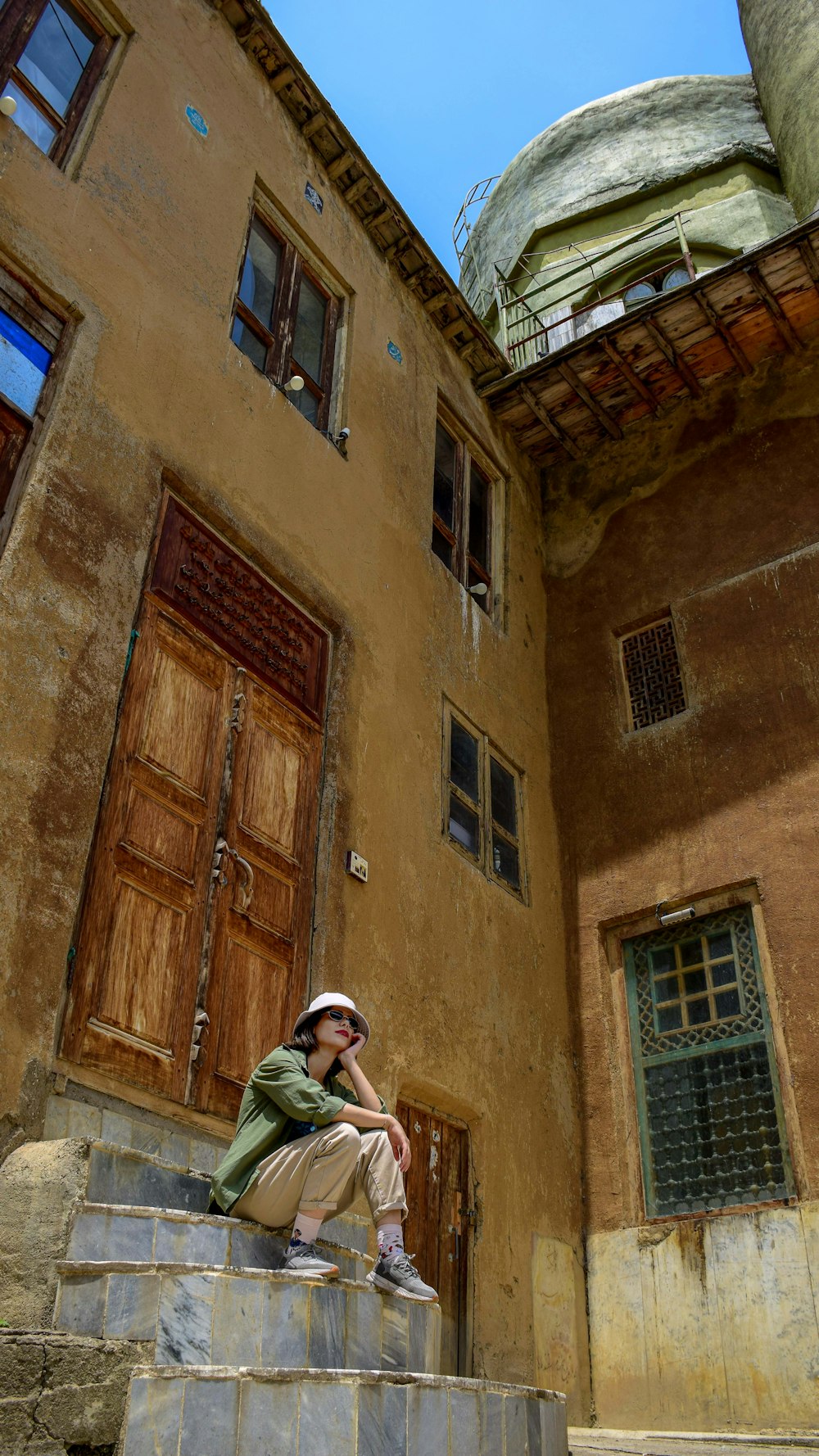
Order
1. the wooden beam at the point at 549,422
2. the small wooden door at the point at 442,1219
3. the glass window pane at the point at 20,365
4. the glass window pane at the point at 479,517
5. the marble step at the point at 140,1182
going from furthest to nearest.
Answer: the wooden beam at the point at 549,422
the glass window pane at the point at 479,517
the small wooden door at the point at 442,1219
the glass window pane at the point at 20,365
the marble step at the point at 140,1182

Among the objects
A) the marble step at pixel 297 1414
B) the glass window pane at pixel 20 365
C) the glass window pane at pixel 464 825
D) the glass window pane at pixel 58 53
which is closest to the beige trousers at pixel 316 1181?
the marble step at pixel 297 1414

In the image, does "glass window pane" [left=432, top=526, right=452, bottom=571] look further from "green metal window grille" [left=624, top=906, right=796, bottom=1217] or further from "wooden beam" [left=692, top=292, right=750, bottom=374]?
"green metal window grille" [left=624, top=906, right=796, bottom=1217]

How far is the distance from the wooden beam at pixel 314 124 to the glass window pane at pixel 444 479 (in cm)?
264

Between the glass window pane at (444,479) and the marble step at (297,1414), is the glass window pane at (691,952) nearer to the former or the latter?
the glass window pane at (444,479)

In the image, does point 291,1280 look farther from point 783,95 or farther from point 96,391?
point 783,95

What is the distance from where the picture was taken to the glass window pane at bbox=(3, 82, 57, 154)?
7.14m

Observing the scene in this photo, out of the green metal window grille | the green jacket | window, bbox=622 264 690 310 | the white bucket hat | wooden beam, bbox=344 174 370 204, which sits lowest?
the green jacket

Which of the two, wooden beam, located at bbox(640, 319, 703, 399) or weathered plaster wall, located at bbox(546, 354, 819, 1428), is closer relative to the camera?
weathered plaster wall, located at bbox(546, 354, 819, 1428)

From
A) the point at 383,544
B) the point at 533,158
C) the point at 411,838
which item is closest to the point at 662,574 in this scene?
the point at 383,544

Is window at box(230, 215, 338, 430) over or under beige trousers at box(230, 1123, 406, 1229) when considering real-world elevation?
over

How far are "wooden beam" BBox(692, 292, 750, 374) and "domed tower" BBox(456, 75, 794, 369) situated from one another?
247 centimetres

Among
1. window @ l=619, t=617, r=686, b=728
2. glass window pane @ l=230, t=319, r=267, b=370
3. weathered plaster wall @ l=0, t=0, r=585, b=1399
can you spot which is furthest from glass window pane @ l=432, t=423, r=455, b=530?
glass window pane @ l=230, t=319, r=267, b=370

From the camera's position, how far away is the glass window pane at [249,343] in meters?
8.58

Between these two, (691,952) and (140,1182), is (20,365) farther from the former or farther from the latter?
(691,952)
